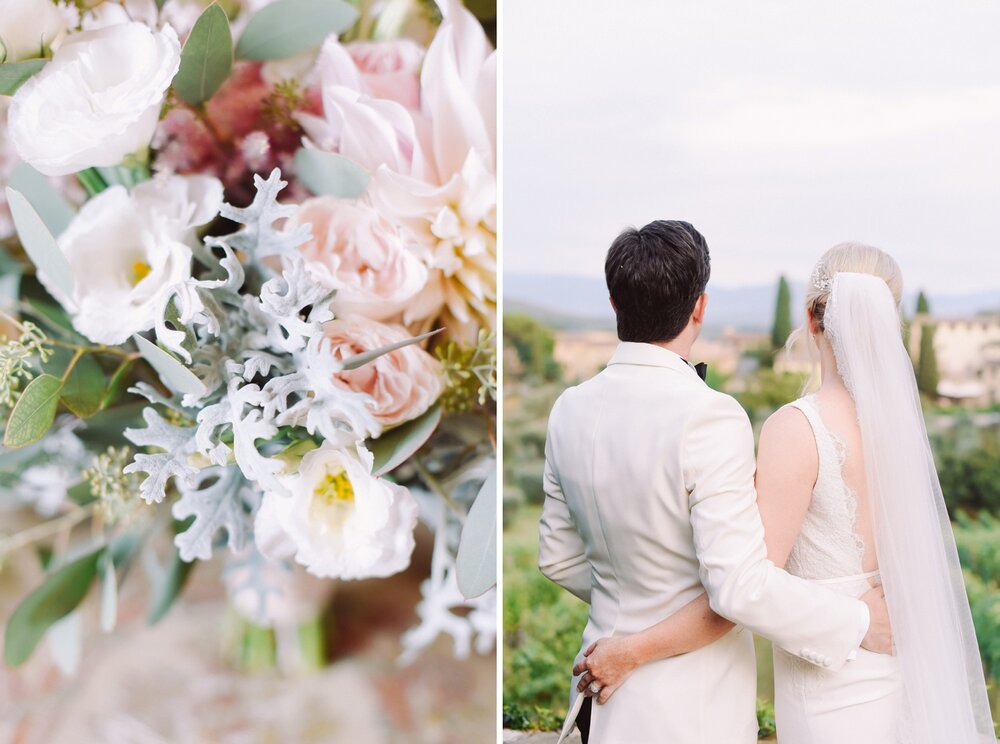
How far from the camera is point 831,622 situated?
1.27 m

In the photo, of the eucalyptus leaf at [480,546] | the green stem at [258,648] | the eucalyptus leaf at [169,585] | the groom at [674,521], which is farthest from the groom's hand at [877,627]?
the eucalyptus leaf at [169,585]

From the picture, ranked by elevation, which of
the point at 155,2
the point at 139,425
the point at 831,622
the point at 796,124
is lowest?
the point at 831,622

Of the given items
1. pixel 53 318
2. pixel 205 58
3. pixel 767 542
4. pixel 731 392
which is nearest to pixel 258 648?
pixel 53 318

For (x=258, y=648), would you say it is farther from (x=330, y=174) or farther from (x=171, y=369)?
(x=330, y=174)

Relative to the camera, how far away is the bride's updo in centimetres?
140

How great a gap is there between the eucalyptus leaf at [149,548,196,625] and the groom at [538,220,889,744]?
779mm

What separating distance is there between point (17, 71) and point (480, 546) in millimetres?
1151

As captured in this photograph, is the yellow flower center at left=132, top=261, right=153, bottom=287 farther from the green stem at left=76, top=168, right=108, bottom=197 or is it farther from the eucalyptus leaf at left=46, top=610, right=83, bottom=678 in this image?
the eucalyptus leaf at left=46, top=610, right=83, bottom=678

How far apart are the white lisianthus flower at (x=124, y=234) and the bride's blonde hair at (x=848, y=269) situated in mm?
1025

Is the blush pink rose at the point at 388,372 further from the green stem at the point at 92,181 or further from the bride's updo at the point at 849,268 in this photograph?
the bride's updo at the point at 849,268

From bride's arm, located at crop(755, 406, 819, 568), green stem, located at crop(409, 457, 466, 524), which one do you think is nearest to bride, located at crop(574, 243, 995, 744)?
bride's arm, located at crop(755, 406, 819, 568)

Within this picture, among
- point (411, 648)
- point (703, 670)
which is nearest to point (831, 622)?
point (703, 670)

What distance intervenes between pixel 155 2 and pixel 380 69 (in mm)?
404

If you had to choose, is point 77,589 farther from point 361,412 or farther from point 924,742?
point 924,742
